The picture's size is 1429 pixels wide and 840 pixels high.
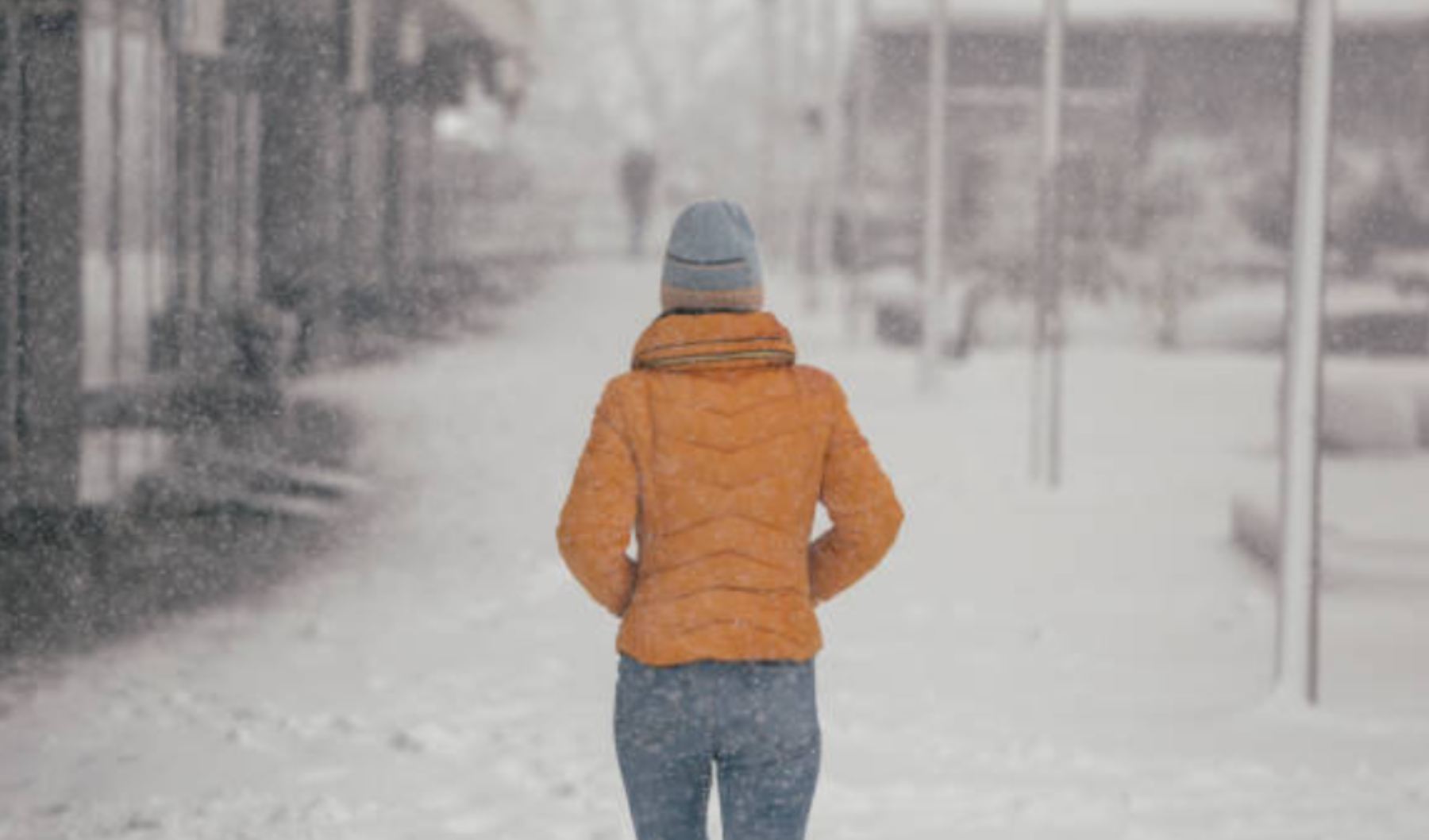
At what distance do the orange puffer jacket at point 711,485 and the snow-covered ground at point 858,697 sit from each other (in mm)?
1769

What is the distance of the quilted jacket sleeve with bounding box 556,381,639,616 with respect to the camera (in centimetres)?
287

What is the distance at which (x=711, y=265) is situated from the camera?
294 cm

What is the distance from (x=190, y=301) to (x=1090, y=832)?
33.3 feet

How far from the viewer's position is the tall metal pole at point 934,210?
14820 millimetres

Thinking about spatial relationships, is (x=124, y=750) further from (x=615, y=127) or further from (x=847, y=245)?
(x=615, y=127)

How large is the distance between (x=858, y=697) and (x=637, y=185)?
31.4m

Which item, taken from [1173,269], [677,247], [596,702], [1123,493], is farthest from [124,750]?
[1173,269]

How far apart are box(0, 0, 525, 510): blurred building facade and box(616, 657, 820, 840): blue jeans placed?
664cm

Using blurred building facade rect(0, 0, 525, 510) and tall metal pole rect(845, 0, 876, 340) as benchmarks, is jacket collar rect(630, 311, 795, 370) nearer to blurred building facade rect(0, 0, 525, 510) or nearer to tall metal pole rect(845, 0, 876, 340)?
blurred building facade rect(0, 0, 525, 510)

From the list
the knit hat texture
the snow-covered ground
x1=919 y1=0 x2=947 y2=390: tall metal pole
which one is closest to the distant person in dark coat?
x1=919 y1=0 x2=947 y2=390: tall metal pole

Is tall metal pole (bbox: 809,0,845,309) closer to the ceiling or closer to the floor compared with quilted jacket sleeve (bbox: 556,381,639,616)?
closer to the ceiling

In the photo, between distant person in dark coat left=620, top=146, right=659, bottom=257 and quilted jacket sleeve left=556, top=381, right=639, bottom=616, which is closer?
quilted jacket sleeve left=556, top=381, right=639, bottom=616

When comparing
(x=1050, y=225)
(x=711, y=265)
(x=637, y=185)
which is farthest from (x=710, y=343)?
(x=637, y=185)

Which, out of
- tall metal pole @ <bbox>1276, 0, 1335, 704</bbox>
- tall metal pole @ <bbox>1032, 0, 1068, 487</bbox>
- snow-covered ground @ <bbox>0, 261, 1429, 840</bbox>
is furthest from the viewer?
tall metal pole @ <bbox>1032, 0, 1068, 487</bbox>
